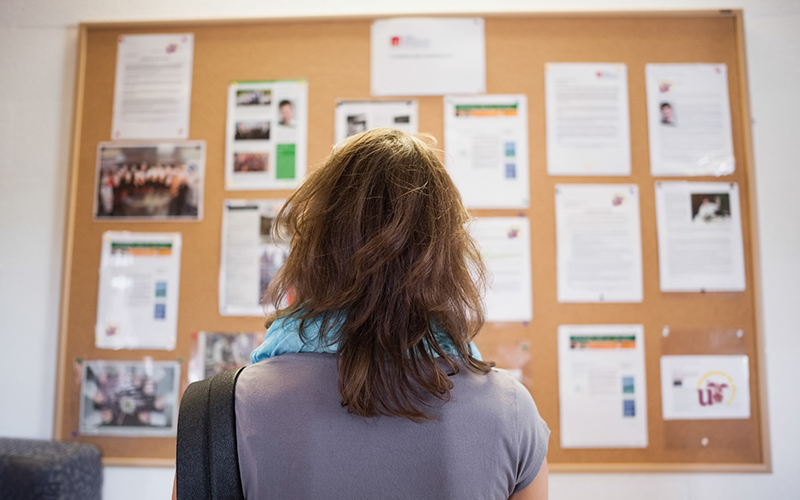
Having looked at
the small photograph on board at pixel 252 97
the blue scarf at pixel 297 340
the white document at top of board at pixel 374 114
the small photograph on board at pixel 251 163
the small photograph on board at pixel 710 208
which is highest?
the small photograph on board at pixel 252 97

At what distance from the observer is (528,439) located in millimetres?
596

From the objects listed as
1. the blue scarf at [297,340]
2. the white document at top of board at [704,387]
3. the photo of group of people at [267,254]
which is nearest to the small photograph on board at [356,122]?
the photo of group of people at [267,254]

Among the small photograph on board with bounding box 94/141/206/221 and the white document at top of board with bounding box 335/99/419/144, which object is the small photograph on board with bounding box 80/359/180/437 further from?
the white document at top of board with bounding box 335/99/419/144

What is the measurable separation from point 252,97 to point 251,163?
0.68 ft

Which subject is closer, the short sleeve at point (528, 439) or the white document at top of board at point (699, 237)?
the short sleeve at point (528, 439)

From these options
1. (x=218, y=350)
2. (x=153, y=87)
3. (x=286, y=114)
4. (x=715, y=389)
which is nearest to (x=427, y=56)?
(x=286, y=114)

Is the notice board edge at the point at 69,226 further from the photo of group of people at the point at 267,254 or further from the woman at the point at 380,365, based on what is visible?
the woman at the point at 380,365

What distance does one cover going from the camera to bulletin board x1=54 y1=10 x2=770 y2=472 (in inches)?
52.9

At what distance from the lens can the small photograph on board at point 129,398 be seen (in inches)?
Answer: 54.1

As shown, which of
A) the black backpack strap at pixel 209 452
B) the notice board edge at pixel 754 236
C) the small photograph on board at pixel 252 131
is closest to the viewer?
the black backpack strap at pixel 209 452

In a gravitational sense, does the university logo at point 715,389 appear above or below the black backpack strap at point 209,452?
below

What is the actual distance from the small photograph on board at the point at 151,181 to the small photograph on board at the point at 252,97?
0.58 feet

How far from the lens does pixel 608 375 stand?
1.35 m

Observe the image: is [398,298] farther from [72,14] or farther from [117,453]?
[72,14]
